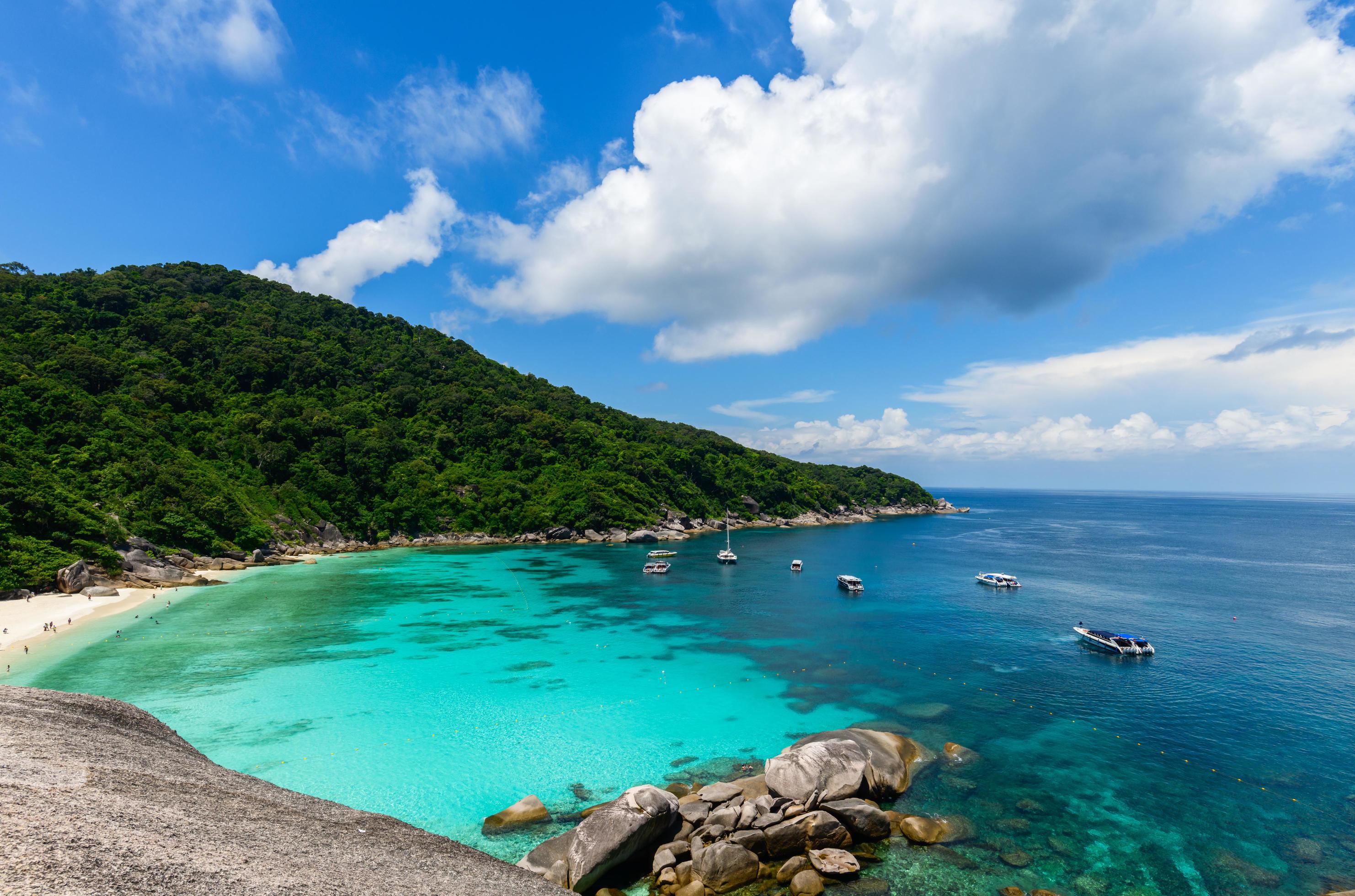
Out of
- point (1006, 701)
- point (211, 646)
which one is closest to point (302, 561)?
point (211, 646)

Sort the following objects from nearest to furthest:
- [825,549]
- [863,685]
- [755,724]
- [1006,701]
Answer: [755,724] → [1006,701] → [863,685] → [825,549]

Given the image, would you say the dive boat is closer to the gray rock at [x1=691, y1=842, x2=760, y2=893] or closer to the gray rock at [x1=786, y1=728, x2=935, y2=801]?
the gray rock at [x1=786, y1=728, x2=935, y2=801]

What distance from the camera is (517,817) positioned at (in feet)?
65.8

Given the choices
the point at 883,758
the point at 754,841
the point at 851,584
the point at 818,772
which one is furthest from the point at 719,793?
the point at 851,584

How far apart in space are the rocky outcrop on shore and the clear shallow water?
1.46 meters

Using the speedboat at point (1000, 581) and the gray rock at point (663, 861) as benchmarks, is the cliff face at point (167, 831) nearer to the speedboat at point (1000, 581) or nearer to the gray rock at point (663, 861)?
the gray rock at point (663, 861)

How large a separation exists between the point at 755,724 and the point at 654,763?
689 cm

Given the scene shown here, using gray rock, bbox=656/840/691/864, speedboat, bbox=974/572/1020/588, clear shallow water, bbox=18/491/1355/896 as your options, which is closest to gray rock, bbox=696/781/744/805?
gray rock, bbox=656/840/691/864

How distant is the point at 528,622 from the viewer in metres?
49.5

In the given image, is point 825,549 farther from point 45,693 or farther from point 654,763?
point 45,693

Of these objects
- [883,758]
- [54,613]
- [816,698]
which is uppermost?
[54,613]

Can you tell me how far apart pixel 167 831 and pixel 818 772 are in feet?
60.8

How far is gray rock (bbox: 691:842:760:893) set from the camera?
54.4 feet

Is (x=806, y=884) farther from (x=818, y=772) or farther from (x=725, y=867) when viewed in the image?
(x=818, y=772)
